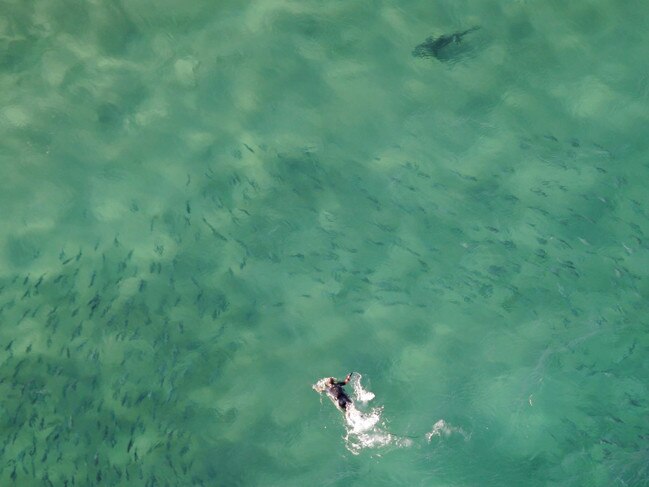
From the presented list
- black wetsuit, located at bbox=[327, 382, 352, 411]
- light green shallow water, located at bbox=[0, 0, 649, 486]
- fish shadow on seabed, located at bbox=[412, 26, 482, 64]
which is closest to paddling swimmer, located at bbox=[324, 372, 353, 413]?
black wetsuit, located at bbox=[327, 382, 352, 411]

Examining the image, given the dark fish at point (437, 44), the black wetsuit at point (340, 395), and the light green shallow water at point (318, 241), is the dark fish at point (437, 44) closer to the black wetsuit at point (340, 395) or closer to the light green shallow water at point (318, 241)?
the light green shallow water at point (318, 241)

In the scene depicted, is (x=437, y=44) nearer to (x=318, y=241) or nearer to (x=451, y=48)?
(x=451, y=48)

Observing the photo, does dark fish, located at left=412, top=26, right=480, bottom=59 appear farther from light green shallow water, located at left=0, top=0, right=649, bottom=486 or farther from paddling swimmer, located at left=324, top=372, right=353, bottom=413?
paddling swimmer, located at left=324, top=372, right=353, bottom=413

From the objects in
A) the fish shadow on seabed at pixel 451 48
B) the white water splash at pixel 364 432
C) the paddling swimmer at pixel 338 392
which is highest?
the fish shadow on seabed at pixel 451 48

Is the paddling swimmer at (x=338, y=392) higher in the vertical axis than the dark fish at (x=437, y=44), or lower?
lower

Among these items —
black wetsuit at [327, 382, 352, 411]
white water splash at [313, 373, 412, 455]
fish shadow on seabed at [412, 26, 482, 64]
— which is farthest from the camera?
fish shadow on seabed at [412, 26, 482, 64]

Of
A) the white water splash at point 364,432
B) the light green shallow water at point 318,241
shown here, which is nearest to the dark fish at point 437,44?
the light green shallow water at point 318,241

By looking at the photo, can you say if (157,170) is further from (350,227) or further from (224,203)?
(350,227)
